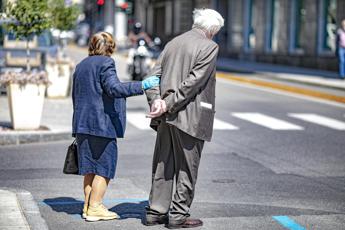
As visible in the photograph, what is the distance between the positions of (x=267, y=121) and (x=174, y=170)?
8.80 meters

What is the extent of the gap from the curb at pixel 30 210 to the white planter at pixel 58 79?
10.5 metres

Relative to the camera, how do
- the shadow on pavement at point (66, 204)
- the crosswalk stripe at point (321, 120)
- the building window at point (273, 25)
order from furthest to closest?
the building window at point (273, 25) < the crosswalk stripe at point (321, 120) < the shadow on pavement at point (66, 204)

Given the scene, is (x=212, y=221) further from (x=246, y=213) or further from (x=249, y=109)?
(x=249, y=109)

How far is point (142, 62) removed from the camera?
24.2 m

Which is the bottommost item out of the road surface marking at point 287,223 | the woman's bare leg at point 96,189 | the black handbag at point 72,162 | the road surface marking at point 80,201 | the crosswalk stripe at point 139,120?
the crosswalk stripe at point 139,120

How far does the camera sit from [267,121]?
15.8 meters

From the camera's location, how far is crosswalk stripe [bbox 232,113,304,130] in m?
15.0

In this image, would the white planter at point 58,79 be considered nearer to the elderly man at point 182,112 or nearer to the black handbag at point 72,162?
the black handbag at point 72,162

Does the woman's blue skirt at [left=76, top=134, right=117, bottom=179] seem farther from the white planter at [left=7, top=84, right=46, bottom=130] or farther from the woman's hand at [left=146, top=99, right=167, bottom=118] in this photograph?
the white planter at [left=7, top=84, right=46, bottom=130]

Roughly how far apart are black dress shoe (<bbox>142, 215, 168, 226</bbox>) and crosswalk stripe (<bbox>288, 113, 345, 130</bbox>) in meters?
8.31

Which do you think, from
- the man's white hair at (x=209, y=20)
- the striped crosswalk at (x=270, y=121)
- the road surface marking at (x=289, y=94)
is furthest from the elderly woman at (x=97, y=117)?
the road surface marking at (x=289, y=94)

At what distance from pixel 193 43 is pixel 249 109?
11261 mm

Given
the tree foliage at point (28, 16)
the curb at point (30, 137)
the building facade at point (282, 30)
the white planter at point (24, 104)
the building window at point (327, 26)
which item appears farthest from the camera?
the building facade at point (282, 30)

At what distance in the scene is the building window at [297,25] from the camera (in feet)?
116
